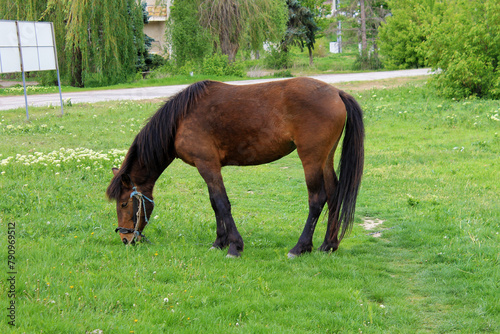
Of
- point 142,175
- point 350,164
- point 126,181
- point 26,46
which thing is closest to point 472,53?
point 350,164

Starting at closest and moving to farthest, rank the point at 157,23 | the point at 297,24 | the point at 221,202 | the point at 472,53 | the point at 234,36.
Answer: the point at 221,202, the point at 472,53, the point at 234,36, the point at 297,24, the point at 157,23

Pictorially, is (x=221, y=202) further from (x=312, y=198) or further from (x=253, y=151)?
(x=312, y=198)

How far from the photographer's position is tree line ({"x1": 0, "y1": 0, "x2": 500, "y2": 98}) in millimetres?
17578

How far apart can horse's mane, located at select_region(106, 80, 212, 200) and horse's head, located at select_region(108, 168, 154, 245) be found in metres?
0.06

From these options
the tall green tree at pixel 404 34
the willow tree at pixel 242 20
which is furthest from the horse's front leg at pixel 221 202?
the tall green tree at pixel 404 34

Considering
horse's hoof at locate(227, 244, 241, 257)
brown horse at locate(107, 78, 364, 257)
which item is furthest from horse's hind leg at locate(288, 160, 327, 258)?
horse's hoof at locate(227, 244, 241, 257)

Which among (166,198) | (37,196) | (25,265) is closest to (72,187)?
(37,196)

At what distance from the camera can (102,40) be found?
25.2m

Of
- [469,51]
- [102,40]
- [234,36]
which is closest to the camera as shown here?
[469,51]

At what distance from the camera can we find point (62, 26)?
25.7 m

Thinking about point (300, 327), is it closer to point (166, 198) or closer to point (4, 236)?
point (4, 236)

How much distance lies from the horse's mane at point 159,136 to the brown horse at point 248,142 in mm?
11

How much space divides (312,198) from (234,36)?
27.0 meters

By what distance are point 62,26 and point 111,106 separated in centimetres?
1001
